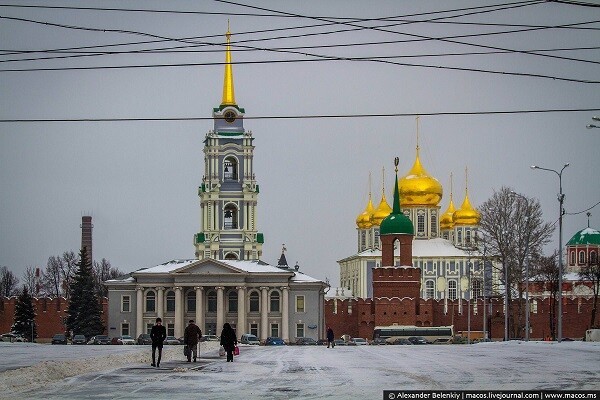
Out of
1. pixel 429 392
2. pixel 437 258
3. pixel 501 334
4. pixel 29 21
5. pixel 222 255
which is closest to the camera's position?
pixel 429 392

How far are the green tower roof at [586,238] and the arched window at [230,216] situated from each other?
46383mm

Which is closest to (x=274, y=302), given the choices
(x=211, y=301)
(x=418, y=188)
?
(x=211, y=301)

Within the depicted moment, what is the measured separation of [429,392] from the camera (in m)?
25.3

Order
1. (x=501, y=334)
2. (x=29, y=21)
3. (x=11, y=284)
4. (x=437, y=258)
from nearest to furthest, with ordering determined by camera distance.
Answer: (x=29, y=21) < (x=501, y=334) < (x=437, y=258) < (x=11, y=284)

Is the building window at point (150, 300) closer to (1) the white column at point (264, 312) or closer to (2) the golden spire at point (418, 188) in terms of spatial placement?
(1) the white column at point (264, 312)

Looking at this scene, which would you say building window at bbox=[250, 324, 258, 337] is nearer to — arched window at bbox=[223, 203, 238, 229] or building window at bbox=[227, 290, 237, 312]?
building window at bbox=[227, 290, 237, 312]

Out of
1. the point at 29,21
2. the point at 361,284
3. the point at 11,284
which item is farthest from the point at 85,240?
the point at 29,21

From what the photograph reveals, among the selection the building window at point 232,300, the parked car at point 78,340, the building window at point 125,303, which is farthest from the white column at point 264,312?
the parked car at point 78,340

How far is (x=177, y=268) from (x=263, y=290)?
7.73 meters

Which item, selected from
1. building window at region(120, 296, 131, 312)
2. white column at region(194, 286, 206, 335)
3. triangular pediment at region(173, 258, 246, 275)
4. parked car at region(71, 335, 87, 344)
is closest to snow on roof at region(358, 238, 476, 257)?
triangular pediment at region(173, 258, 246, 275)

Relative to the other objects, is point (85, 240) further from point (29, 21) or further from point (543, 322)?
point (29, 21)

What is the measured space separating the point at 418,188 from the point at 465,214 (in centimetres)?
857

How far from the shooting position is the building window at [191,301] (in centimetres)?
12619

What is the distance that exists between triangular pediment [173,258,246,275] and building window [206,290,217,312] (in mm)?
2236
